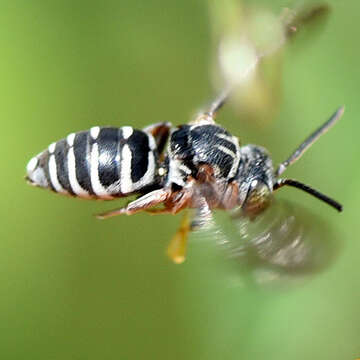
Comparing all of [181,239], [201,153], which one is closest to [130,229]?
[181,239]

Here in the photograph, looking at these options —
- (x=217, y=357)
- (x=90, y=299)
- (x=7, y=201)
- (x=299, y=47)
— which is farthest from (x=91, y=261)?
(x=299, y=47)

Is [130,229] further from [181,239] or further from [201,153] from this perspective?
[201,153]

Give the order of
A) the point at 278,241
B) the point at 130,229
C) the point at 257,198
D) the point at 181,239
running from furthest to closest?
1. the point at 130,229
2. the point at 181,239
3. the point at 257,198
4. the point at 278,241

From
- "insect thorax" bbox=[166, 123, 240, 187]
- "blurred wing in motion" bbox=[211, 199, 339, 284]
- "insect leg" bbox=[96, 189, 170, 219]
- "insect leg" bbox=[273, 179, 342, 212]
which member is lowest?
"blurred wing in motion" bbox=[211, 199, 339, 284]

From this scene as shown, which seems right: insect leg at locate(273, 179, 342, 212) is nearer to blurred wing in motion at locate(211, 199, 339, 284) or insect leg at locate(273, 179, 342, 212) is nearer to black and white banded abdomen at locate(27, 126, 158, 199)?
blurred wing in motion at locate(211, 199, 339, 284)

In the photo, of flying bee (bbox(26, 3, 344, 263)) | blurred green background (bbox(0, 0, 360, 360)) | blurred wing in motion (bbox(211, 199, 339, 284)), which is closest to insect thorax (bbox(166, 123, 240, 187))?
flying bee (bbox(26, 3, 344, 263))

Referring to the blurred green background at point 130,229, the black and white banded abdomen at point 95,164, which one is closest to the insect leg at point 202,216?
the black and white banded abdomen at point 95,164

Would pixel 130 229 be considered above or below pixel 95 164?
below
